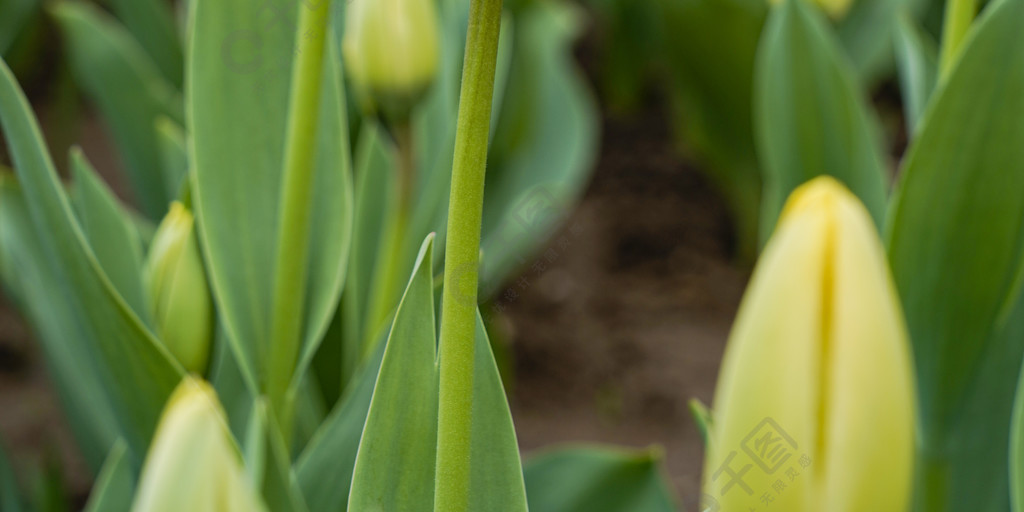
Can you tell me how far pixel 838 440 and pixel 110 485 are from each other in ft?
1.43

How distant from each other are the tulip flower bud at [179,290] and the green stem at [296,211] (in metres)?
0.05

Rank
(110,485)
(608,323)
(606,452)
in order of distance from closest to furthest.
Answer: (110,485) → (606,452) → (608,323)

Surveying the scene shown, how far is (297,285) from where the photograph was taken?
556mm

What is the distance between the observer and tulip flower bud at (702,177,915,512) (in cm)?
26

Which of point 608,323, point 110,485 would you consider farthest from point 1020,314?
point 608,323

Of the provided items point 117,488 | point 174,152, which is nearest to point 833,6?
point 174,152

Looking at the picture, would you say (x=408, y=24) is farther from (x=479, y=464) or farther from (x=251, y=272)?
(x=479, y=464)

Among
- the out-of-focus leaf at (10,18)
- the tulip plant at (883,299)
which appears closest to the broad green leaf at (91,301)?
the tulip plant at (883,299)

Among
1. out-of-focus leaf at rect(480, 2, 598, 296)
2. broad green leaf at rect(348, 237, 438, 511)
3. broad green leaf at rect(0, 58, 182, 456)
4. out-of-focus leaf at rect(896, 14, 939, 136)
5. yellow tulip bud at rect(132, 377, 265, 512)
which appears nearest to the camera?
yellow tulip bud at rect(132, 377, 265, 512)

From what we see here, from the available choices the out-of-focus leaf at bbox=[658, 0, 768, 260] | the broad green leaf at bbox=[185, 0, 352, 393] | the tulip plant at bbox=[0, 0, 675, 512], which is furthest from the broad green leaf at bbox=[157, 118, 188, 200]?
the out-of-focus leaf at bbox=[658, 0, 768, 260]

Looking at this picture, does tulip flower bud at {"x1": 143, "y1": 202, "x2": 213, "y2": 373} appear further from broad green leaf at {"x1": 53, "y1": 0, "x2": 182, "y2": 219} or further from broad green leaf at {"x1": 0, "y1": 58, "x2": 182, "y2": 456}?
broad green leaf at {"x1": 53, "y1": 0, "x2": 182, "y2": 219}

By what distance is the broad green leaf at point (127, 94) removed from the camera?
983mm

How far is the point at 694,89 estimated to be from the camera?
1.35 meters

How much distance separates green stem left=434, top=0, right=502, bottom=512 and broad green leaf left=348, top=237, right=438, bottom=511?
59 mm
